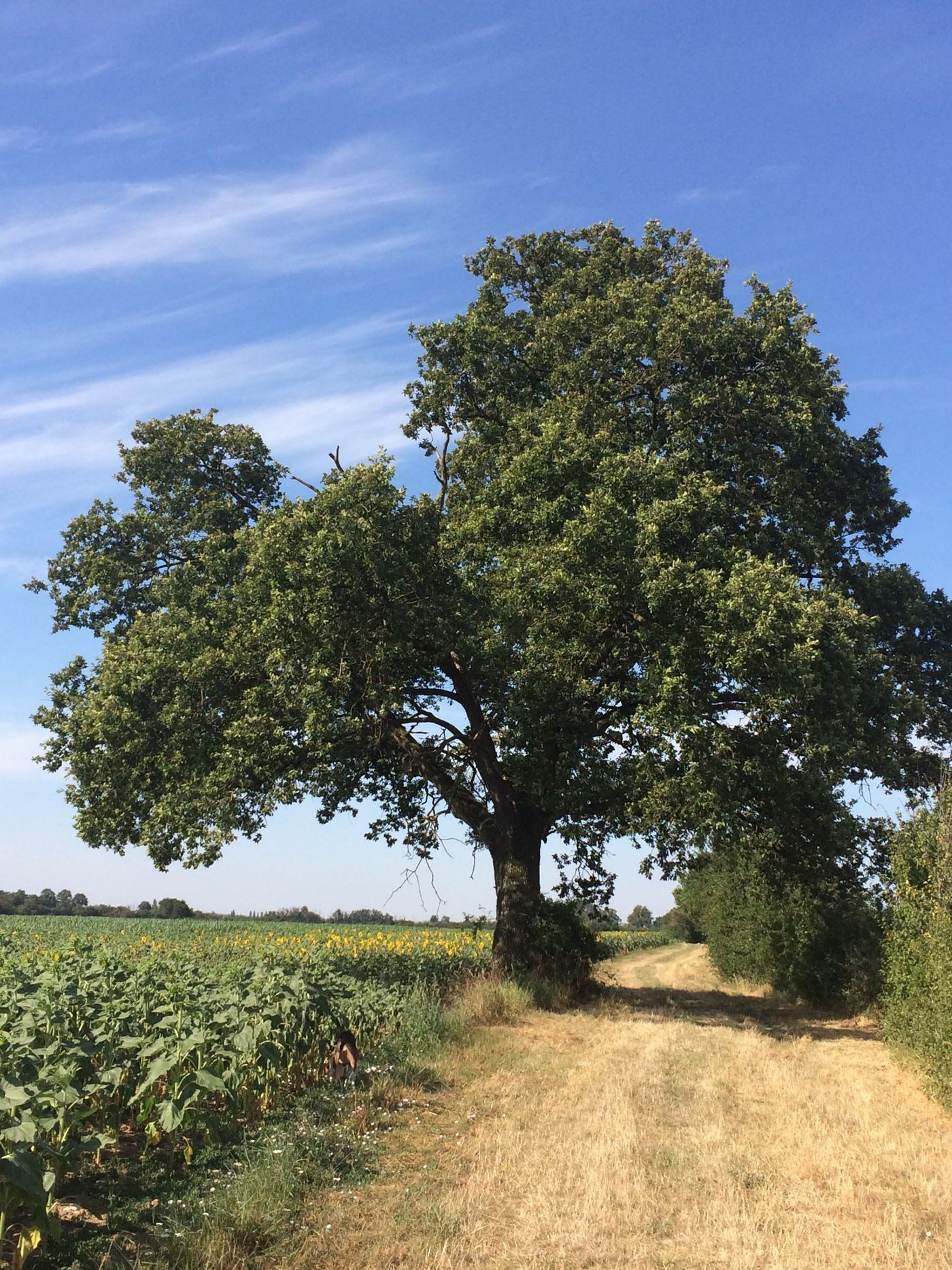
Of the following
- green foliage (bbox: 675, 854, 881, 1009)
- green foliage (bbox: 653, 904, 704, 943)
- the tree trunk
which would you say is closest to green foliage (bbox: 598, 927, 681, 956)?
green foliage (bbox: 653, 904, 704, 943)

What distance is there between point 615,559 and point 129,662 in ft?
34.1

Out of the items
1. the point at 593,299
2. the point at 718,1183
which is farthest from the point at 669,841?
the point at 593,299

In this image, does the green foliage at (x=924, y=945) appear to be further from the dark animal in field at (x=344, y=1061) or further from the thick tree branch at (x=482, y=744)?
the thick tree branch at (x=482, y=744)

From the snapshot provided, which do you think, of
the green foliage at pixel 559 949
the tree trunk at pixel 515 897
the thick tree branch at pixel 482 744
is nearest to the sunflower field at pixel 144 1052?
the tree trunk at pixel 515 897

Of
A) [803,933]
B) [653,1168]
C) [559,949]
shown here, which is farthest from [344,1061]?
[803,933]

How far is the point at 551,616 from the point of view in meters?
18.4

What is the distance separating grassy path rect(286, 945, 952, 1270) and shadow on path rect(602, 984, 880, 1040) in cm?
388

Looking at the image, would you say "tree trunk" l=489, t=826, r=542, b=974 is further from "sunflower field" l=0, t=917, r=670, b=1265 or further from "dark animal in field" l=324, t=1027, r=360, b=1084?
"dark animal in field" l=324, t=1027, r=360, b=1084

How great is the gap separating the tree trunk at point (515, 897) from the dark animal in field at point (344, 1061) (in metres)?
9.68

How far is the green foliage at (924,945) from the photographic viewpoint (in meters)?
12.3

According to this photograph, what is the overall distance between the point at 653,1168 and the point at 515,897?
1264 cm

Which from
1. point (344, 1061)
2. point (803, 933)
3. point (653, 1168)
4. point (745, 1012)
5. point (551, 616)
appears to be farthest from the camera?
point (803, 933)

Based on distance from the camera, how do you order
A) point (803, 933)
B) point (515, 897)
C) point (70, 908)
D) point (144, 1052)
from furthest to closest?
1. point (70, 908)
2. point (803, 933)
3. point (515, 897)
4. point (144, 1052)

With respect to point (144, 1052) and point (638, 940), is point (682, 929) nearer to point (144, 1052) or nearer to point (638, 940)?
point (638, 940)
